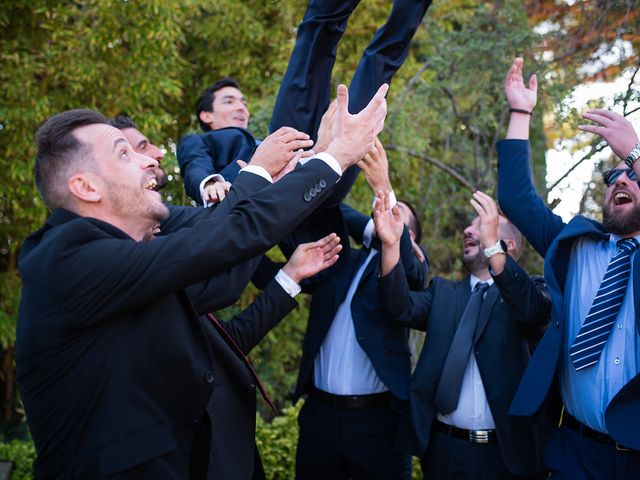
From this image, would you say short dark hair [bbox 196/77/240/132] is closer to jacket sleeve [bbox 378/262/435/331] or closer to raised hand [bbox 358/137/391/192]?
raised hand [bbox 358/137/391/192]

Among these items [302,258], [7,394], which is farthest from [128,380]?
[7,394]

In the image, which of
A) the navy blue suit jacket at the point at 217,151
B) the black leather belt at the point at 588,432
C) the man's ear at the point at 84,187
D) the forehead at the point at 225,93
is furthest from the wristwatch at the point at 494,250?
the forehead at the point at 225,93

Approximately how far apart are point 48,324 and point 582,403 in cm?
211

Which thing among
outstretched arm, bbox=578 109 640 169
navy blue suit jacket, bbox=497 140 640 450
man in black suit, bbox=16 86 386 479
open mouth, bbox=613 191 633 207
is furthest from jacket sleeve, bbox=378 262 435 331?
man in black suit, bbox=16 86 386 479

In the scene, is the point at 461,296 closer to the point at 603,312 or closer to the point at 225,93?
the point at 603,312

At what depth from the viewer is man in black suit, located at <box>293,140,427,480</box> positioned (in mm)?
3641

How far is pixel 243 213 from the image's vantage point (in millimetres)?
2021

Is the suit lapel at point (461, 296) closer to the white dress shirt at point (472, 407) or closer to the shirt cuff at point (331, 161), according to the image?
the white dress shirt at point (472, 407)

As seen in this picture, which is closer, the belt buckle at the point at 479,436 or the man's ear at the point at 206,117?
the belt buckle at the point at 479,436

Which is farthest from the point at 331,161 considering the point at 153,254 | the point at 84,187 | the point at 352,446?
the point at 352,446

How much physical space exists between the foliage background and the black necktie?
160cm

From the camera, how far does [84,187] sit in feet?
6.86

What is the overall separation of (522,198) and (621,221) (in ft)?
1.49

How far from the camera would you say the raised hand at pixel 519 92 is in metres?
3.24
